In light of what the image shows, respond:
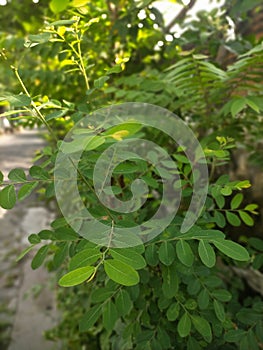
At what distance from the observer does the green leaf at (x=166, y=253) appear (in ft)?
2.90

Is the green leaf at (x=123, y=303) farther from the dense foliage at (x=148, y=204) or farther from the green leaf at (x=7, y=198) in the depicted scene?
the green leaf at (x=7, y=198)

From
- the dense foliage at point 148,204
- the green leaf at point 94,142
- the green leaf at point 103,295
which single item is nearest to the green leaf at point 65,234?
the dense foliage at point 148,204

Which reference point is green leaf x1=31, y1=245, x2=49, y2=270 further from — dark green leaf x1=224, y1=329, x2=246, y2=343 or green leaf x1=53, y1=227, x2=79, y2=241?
dark green leaf x1=224, y1=329, x2=246, y2=343

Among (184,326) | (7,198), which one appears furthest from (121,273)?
(184,326)

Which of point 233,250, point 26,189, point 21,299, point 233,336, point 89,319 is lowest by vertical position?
point 21,299

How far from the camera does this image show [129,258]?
670 mm

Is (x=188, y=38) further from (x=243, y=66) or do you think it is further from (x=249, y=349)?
(x=249, y=349)

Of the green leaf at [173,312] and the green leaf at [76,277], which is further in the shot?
the green leaf at [173,312]

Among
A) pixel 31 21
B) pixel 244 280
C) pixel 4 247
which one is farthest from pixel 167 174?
pixel 4 247

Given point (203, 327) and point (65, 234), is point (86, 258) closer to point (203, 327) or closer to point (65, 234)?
point (65, 234)

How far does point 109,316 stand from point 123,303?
50 millimetres

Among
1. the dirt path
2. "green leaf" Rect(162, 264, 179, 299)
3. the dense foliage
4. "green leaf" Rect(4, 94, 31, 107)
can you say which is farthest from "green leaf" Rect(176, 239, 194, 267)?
the dirt path

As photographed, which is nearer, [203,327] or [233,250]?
[233,250]

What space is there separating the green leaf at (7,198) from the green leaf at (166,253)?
41cm
